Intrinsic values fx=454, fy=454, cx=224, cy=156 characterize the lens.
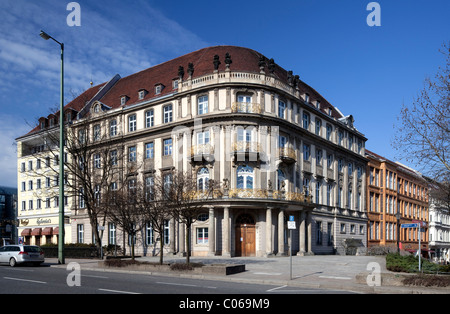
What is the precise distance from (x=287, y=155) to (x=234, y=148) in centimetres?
519

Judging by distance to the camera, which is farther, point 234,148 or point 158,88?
point 158,88

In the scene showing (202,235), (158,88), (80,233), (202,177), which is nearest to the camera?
(202,235)

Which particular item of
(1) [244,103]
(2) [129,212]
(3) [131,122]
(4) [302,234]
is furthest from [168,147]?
(4) [302,234]

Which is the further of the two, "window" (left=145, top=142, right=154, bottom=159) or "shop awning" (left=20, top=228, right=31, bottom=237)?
"shop awning" (left=20, top=228, right=31, bottom=237)

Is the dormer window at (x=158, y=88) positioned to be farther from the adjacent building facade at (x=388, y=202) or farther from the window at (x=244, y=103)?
the adjacent building facade at (x=388, y=202)

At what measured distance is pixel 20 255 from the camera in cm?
2642

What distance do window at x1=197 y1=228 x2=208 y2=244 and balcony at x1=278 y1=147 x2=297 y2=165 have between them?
8816mm

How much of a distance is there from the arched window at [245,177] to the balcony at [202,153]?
2.57 metres

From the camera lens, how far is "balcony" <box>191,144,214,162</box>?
122 feet

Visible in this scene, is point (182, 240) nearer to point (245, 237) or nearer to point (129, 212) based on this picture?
point (245, 237)

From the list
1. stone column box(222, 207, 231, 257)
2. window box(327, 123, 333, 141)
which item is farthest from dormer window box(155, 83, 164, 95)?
window box(327, 123, 333, 141)

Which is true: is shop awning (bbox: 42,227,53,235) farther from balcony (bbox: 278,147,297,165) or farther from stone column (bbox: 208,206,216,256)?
balcony (bbox: 278,147,297,165)

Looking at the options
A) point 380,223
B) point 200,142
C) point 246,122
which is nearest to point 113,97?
point 200,142
